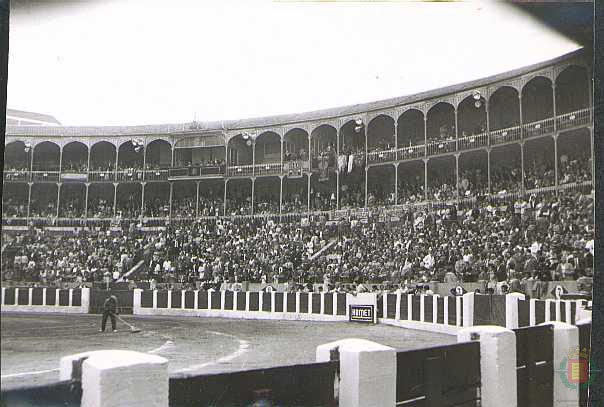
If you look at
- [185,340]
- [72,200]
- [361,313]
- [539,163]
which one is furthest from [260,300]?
[539,163]

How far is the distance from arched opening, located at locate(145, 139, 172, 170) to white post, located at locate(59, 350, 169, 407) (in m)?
2.33

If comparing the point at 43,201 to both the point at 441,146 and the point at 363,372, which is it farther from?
the point at 441,146

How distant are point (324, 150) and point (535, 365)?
2.28 m

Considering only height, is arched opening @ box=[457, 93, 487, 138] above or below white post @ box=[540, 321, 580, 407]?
above

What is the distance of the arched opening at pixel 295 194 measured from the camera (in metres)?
5.00

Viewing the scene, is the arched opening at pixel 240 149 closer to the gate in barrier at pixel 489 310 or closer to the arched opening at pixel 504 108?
the arched opening at pixel 504 108

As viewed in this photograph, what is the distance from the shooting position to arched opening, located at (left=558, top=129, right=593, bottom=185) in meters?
5.02

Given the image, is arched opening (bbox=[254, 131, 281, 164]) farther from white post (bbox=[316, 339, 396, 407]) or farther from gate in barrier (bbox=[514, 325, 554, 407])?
gate in barrier (bbox=[514, 325, 554, 407])

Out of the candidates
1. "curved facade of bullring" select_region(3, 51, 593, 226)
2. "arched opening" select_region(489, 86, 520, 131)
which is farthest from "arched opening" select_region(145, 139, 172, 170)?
"arched opening" select_region(489, 86, 520, 131)

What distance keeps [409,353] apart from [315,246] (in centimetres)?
161

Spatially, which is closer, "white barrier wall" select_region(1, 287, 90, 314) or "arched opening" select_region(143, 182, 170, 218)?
"white barrier wall" select_region(1, 287, 90, 314)

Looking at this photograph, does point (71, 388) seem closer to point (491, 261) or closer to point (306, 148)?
point (306, 148)

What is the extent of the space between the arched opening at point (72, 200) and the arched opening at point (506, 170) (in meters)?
3.19

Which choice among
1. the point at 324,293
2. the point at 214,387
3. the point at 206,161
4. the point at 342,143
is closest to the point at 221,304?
the point at 324,293
